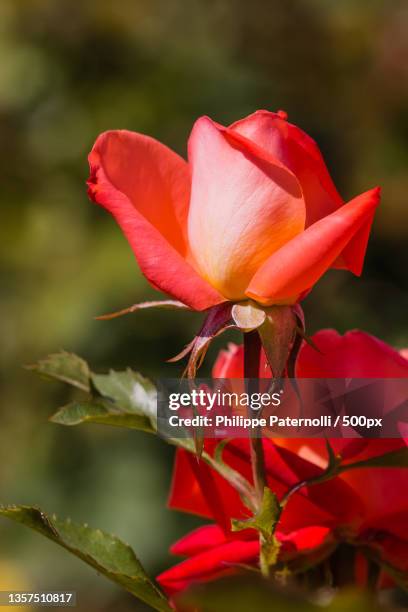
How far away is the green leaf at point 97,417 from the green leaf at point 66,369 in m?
0.02

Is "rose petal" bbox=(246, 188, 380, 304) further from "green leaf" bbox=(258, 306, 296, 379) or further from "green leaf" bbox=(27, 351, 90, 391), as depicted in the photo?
"green leaf" bbox=(27, 351, 90, 391)

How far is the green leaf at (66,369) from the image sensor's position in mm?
498

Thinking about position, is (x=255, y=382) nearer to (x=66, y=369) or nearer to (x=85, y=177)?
(x=66, y=369)

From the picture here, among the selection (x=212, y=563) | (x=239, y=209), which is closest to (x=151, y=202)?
(x=239, y=209)

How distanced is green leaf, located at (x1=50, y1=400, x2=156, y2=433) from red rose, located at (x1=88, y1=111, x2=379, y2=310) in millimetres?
81

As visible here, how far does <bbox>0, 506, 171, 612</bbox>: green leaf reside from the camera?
1.33 feet

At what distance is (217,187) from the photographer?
0.39 metres

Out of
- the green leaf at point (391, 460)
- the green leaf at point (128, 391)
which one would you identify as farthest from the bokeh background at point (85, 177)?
the green leaf at point (391, 460)

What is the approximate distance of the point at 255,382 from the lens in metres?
0.38

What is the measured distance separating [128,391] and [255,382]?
0.14 m

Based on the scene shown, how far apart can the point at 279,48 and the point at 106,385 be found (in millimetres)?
2186

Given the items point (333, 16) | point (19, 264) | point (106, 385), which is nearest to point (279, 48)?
point (333, 16)

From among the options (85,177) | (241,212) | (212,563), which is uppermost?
(85,177)

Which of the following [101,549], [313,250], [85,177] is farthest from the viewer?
[85,177]
